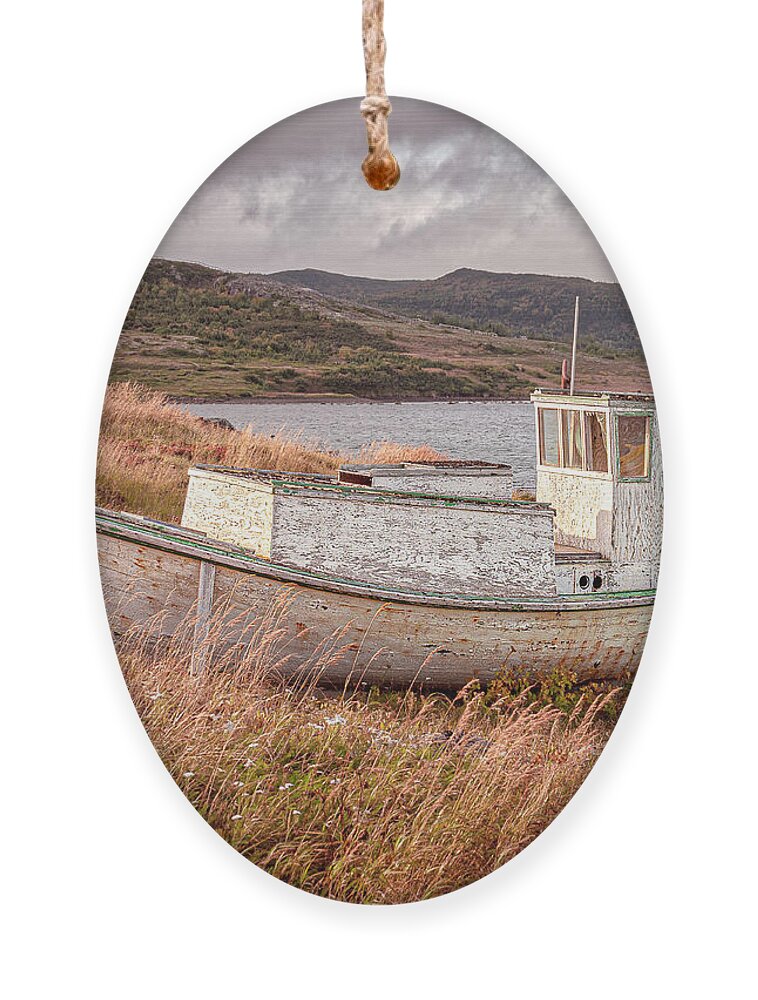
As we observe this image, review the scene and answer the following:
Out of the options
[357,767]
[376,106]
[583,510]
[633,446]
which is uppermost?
[376,106]

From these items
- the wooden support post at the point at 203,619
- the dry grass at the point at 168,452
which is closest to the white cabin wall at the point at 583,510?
the dry grass at the point at 168,452

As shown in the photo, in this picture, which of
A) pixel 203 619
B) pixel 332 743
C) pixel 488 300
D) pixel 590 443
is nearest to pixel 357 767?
pixel 332 743

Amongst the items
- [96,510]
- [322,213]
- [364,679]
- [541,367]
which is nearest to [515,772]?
[364,679]

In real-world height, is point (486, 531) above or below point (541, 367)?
below

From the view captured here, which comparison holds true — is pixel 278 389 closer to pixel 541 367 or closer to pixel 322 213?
pixel 322 213

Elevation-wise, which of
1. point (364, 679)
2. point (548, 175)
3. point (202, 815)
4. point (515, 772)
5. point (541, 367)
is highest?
point (548, 175)

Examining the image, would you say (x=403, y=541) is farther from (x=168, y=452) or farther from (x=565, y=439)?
(x=168, y=452)
